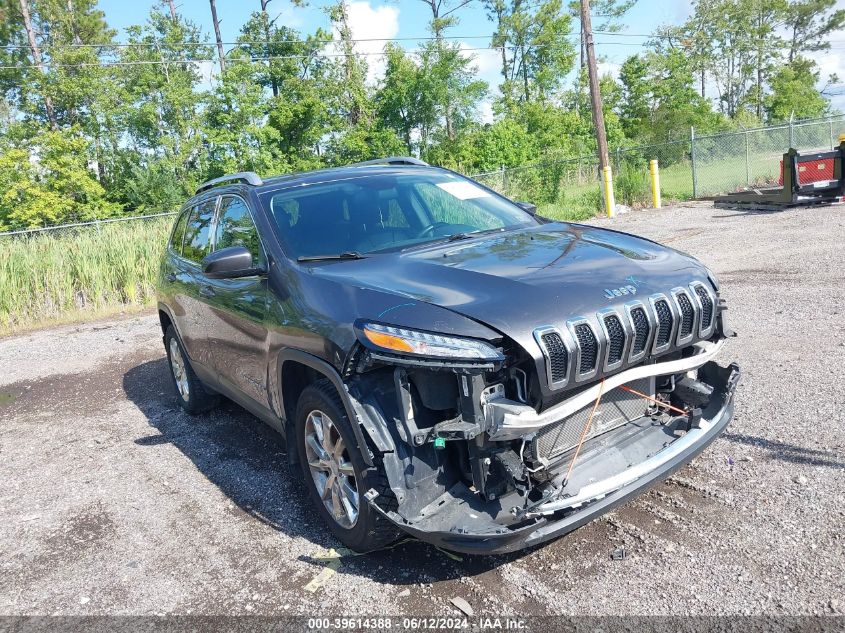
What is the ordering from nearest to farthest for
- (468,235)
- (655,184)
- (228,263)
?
1. (228,263)
2. (468,235)
3. (655,184)

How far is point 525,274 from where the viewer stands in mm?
3100

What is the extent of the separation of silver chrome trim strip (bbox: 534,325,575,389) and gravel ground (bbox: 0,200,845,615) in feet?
3.11

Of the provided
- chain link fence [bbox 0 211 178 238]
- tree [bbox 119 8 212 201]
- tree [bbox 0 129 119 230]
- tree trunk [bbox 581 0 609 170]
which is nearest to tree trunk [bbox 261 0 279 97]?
tree [bbox 119 8 212 201]

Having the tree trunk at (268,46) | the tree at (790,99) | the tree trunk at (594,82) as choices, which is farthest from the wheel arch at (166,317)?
the tree at (790,99)

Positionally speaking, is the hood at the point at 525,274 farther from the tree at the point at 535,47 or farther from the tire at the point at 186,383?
the tree at the point at 535,47

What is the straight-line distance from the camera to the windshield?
12.8ft

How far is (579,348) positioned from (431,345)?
→ 61 centimetres

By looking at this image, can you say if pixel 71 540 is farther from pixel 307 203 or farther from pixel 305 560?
pixel 307 203

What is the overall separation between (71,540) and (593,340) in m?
3.30

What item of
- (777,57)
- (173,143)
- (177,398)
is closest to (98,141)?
(173,143)

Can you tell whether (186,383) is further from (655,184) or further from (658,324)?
(655,184)

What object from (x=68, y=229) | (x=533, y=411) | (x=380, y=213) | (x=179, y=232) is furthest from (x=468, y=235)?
(x=68, y=229)

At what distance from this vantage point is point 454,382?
2764 mm

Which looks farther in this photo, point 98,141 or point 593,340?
point 98,141
